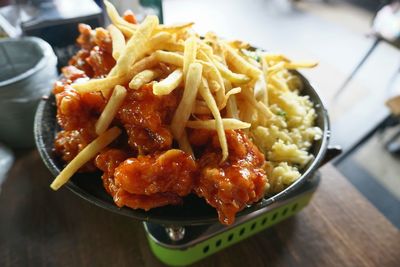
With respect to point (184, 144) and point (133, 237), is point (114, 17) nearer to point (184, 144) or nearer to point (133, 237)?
point (184, 144)

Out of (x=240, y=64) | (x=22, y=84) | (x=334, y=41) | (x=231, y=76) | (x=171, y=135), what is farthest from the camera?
(x=334, y=41)

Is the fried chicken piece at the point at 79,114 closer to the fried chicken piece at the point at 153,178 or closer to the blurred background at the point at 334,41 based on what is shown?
the fried chicken piece at the point at 153,178

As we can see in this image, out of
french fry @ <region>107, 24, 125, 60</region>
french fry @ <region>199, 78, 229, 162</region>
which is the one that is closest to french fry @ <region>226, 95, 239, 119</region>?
french fry @ <region>199, 78, 229, 162</region>

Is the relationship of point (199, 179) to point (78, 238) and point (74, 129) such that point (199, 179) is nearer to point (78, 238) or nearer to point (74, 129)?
point (74, 129)

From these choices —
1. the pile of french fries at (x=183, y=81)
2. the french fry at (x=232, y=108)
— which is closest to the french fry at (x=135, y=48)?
A: the pile of french fries at (x=183, y=81)

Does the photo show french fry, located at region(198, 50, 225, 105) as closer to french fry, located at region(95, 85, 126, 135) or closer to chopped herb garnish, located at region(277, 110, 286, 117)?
french fry, located at region(95, 85, 126, 135)

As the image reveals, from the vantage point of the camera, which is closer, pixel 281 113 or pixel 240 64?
pixel 240 64

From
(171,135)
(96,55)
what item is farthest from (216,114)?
(96,55)
